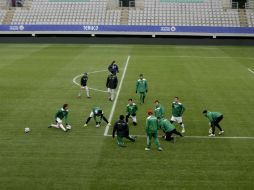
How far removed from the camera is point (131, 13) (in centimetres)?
5631

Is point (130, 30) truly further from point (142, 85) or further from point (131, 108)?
point (131, 108)

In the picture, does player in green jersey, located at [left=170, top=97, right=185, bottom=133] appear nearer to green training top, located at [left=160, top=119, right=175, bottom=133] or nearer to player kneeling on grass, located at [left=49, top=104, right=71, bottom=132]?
green training top, located at [left=160, top=119, right=175, bottom=133]

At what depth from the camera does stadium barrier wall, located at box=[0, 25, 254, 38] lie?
51094mm

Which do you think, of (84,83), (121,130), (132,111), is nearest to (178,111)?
(132,111)

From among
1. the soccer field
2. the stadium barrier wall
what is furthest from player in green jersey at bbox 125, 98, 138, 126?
the stadium barrier wall

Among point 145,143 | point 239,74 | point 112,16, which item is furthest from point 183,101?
point 112,16

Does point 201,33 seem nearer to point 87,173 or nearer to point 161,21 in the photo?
point 161,21

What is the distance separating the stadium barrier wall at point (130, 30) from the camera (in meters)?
51.1

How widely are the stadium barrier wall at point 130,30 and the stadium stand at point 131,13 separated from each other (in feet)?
6.03

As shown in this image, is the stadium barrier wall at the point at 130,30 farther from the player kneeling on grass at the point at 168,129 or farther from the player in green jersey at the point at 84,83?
the player kneeling on grass at the point at 168,129

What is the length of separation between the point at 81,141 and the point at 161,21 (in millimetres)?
39675

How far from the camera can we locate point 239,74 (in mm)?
31594

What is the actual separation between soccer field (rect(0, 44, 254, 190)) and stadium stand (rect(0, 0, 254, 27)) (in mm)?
17204

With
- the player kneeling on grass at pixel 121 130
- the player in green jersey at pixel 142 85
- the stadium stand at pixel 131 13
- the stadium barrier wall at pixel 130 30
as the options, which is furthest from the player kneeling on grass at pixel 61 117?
the stadium stand at pixel 131 13
